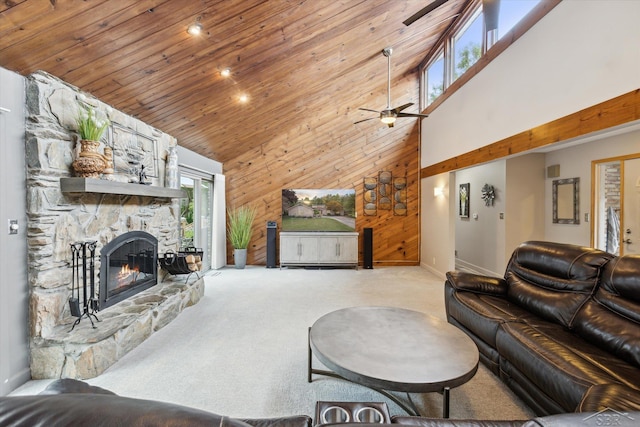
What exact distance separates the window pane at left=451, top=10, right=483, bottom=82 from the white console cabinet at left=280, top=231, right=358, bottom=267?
12.0 feet

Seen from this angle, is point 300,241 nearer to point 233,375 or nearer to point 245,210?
point 245,210

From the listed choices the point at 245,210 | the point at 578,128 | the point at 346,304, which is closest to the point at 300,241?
the point at 245,210

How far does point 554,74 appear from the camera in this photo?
311 cm

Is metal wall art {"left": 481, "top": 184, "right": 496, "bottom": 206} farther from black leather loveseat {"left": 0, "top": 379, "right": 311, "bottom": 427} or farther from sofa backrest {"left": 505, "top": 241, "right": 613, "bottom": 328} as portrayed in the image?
black leather loveseat {"left": 0, "top": 379, "right": 311, "bottom": 427}

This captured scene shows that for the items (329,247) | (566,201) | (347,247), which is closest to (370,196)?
(347,247)

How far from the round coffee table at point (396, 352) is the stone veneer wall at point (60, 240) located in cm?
176

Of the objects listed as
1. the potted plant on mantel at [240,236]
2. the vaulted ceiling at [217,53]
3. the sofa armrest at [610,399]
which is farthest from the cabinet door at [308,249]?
the sofa armrest at [610,399]

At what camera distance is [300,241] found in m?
6.66

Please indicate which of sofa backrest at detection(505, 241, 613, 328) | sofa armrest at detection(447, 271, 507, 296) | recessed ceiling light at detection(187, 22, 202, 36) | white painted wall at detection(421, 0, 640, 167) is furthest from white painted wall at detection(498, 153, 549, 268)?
recessed ceiling light at detection(187, 22, 202, 36)

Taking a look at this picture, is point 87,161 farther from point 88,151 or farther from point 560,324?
point 560,324

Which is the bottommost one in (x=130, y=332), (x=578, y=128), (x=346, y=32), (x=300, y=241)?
(x=130, y=332)

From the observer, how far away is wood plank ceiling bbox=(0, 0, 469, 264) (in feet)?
7.48

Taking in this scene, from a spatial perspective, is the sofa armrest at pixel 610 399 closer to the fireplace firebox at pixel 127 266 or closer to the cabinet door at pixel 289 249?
the fireplace firebox at pixel 127 266

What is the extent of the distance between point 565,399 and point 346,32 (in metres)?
4.25
